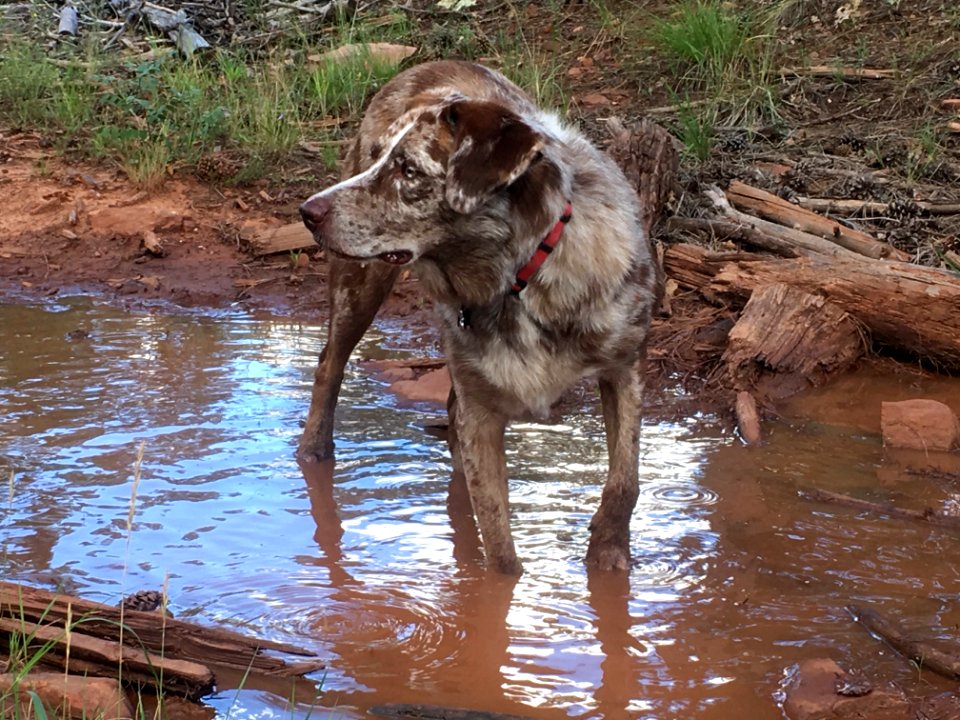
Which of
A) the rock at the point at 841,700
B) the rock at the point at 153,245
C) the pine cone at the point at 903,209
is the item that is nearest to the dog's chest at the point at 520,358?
the rock at the point at 841,700

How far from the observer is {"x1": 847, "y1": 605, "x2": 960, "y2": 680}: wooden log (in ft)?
11.3

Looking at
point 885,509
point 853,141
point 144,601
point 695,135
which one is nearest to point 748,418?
point 885,509

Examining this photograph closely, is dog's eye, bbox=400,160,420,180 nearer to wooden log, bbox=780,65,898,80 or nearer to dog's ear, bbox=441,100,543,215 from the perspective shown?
dog's ear, bbox=441,100,543,215

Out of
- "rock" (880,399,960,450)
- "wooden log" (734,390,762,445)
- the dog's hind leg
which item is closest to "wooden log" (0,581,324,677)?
the dog's hind leg

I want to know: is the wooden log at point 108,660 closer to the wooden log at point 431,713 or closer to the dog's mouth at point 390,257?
the wooden log at point 431,713

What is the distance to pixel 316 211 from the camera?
3.71 meters

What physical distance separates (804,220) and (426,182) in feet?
13.3

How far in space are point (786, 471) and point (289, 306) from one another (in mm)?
3735

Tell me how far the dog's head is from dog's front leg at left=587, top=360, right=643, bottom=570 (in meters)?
0.97

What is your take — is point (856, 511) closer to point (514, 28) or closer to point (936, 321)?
point (936, 321)

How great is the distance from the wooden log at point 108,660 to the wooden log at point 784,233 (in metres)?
4.55

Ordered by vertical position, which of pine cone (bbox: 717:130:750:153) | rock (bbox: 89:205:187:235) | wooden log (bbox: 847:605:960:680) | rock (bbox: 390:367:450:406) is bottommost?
wooden log (bbox: 847:605:960:680)

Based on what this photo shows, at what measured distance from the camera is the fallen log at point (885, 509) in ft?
15.3

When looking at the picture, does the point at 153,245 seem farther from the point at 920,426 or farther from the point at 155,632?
the point at 155,632
